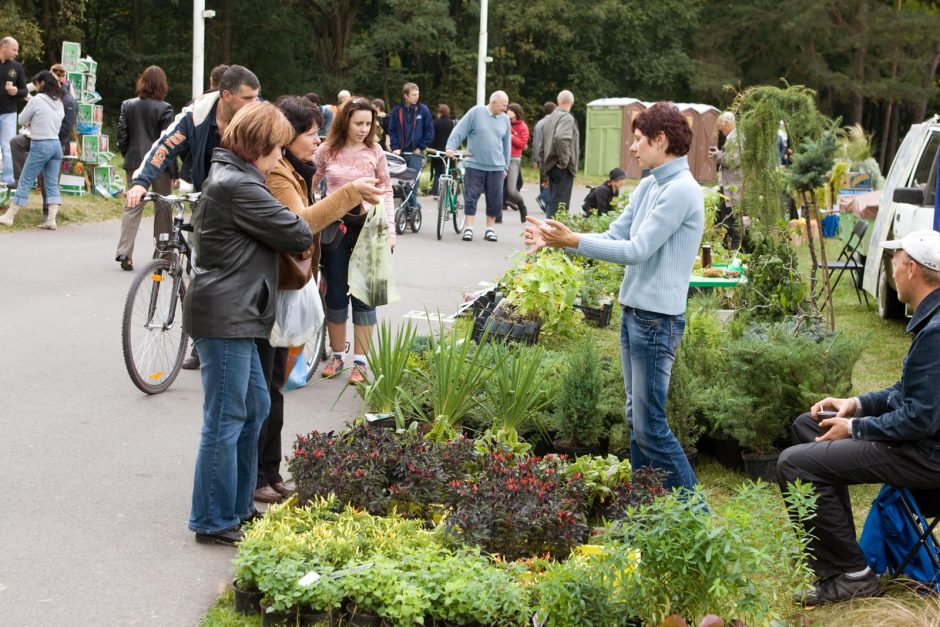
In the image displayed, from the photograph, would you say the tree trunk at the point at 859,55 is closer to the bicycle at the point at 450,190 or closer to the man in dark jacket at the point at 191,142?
the bicycle at the point at 450,190

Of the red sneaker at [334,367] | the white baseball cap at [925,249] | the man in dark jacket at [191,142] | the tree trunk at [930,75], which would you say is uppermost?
the tree trunk at [930,75]

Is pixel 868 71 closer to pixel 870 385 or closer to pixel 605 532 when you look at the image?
pixel 870 385

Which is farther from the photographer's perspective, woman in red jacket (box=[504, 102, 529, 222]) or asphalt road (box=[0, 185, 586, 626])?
woman in red jacket (box=[504, 102, 529, 222])

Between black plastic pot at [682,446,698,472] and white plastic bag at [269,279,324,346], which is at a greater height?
white plastic bag at [269,279,324,346]

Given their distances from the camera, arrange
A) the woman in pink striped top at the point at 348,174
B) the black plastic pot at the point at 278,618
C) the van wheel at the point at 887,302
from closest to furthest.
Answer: the black plastic pot at the point at 278,618 < the woman in pink striped top at the point at 348,174 < the van wheel at the point at 887,302

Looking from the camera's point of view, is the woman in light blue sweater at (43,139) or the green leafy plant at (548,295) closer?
the green leafy plant at (548,295)

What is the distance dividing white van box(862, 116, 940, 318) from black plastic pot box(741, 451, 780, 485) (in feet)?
17.0

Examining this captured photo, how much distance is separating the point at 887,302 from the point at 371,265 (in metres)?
6.40

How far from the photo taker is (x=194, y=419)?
7156 mm

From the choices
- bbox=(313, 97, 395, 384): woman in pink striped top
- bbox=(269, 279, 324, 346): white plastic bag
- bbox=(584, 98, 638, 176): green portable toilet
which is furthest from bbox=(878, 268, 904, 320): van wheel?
bbox=(584, 98, 638, 176): green portable toilet

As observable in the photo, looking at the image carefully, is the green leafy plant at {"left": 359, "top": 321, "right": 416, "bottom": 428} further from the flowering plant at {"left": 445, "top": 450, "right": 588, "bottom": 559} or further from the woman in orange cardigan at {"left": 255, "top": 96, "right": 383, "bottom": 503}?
the flowering plant at {"left": 445, "top": 450, "right": 588, "bottom": 559}

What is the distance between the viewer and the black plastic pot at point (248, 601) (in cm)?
432

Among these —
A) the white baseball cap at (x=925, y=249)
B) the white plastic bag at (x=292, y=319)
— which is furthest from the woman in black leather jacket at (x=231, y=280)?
the white baseball cap at (x=925, y=249)

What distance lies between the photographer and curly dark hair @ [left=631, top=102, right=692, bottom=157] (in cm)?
527
